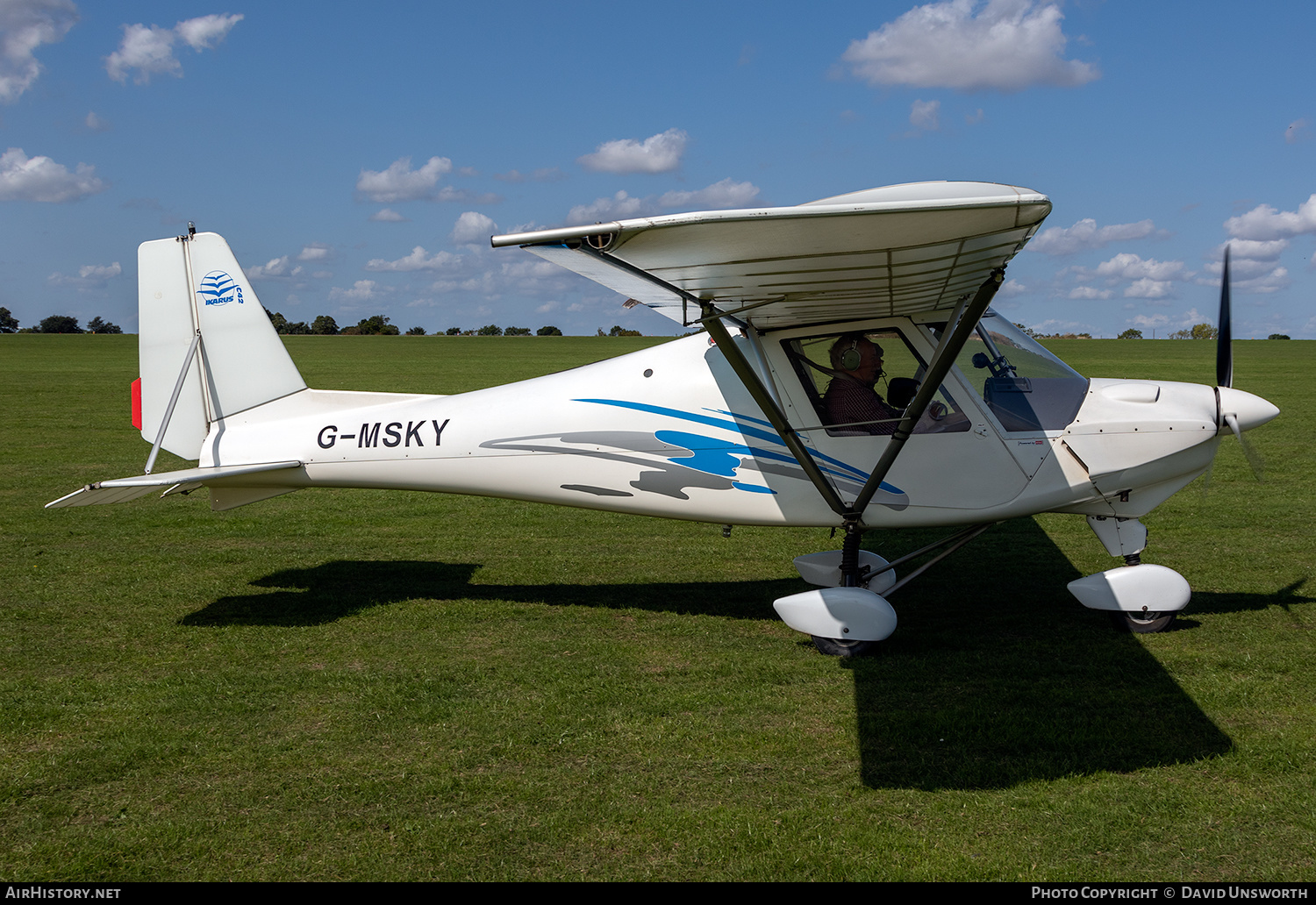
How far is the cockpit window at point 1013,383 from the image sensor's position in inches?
235

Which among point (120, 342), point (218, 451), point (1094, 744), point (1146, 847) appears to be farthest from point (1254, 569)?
point (120, 342)

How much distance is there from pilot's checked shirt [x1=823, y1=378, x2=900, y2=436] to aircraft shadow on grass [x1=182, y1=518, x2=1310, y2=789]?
1.44m

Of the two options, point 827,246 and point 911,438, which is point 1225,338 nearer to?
point 911,438

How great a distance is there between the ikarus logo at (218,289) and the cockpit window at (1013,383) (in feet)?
17.4

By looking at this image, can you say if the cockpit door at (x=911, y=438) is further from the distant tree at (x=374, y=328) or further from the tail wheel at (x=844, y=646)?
the distant tree at (x=374, y=328)

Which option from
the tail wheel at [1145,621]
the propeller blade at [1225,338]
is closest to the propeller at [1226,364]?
the propeller blade at [1225,338]

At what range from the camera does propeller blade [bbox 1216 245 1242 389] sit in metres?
6.04

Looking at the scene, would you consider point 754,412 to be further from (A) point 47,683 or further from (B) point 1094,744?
(A) point 47,683

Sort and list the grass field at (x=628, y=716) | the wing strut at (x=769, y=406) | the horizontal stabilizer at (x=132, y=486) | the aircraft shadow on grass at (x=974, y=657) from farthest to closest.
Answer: the horizontal stabilizer at (x=132, y=486), the wing strut at (x=769, y=406), the aircraft shadow on grass at (x=974, y=657), the grass field at (x=628, y=716)

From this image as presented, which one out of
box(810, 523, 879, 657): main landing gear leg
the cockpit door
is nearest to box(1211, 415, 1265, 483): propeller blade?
the cockpit door

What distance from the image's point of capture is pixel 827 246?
4.10m

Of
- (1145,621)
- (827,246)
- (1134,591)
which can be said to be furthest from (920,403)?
(1145,621)

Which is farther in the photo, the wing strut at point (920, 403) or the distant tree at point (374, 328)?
the distant tree at point (374, 328)
